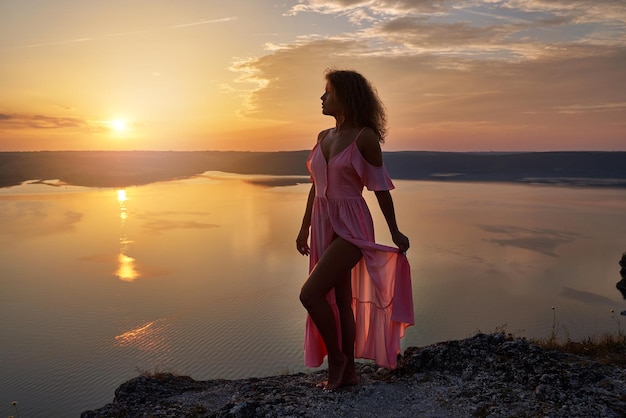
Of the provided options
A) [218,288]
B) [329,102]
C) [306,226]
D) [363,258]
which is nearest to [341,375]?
[363,258]

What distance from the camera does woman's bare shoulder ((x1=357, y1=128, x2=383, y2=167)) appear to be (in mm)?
3488

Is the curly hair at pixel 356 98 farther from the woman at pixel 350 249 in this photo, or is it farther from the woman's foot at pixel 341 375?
the woman's foot at pixel 341 375

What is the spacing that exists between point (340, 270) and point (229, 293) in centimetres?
606

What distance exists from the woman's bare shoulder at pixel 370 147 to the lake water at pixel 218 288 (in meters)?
3.41

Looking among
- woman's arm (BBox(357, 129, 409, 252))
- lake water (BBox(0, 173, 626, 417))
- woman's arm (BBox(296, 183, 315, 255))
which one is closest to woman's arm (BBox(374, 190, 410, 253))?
woman's arm (BBox(357, 129, 409, 252))

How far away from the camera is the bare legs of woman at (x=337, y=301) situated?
354 cm

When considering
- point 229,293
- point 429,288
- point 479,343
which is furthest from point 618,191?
point 479,343

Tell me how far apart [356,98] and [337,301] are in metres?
1.42

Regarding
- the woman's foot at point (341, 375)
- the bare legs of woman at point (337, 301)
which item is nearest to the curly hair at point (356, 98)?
the bare legs of woman at point (337, 301)

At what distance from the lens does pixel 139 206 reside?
2166cm

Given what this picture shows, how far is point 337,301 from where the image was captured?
377 centimetres

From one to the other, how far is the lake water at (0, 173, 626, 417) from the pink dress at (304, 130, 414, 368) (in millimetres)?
2411

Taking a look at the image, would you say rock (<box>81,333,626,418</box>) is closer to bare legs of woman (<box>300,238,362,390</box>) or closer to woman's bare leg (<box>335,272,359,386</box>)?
bare legs of woman (<box>300,238,362,390</box>)

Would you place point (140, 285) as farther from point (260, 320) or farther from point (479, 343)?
point (479, 343)
